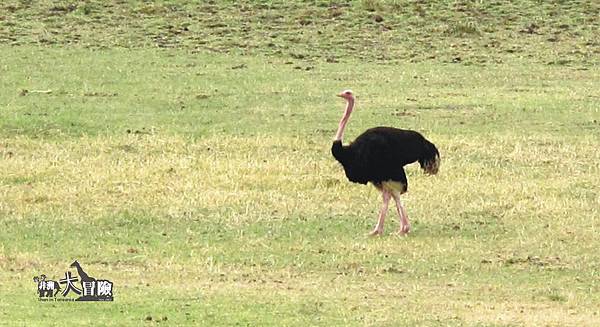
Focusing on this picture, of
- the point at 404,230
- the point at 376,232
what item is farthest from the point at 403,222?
the point at 376,232

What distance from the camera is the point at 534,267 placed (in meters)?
10.3

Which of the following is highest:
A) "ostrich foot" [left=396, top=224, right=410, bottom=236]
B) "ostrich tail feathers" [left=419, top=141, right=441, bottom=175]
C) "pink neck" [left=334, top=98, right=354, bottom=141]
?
"pink neck" [left=334, top=98, right=354, bottom=141]

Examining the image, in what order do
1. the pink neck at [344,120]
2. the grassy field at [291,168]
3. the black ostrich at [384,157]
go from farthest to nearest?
the pink neck at [344,120]
the black ostrich at [384,157]
the grassy field at [291,168]

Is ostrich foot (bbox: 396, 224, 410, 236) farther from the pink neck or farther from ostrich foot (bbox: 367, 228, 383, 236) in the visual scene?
the pink neck

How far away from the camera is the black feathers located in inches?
460

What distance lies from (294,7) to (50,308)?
68.5ft

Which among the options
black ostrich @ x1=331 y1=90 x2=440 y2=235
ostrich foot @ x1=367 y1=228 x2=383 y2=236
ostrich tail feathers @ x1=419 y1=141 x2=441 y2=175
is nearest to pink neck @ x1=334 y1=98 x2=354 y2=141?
black ostrich @ x1=331 y1=90 x2=440 y2=235

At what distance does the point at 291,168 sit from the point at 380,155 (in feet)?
8.59

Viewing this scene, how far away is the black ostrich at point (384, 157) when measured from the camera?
11.7 m

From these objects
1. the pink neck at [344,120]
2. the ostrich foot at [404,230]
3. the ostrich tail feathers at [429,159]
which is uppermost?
the pink neck at [344,120]

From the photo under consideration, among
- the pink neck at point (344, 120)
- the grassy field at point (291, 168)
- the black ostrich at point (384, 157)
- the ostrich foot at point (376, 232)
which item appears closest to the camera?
the grassy field at point (291, 168)

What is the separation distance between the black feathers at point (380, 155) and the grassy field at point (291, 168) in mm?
455

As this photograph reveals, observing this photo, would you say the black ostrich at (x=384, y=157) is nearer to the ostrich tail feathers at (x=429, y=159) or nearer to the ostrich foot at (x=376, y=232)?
the ostrich tail feathers at (x=429, y=159)

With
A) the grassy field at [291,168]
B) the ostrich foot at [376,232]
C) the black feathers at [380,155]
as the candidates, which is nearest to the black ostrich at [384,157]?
the black feathers at [380,155]
